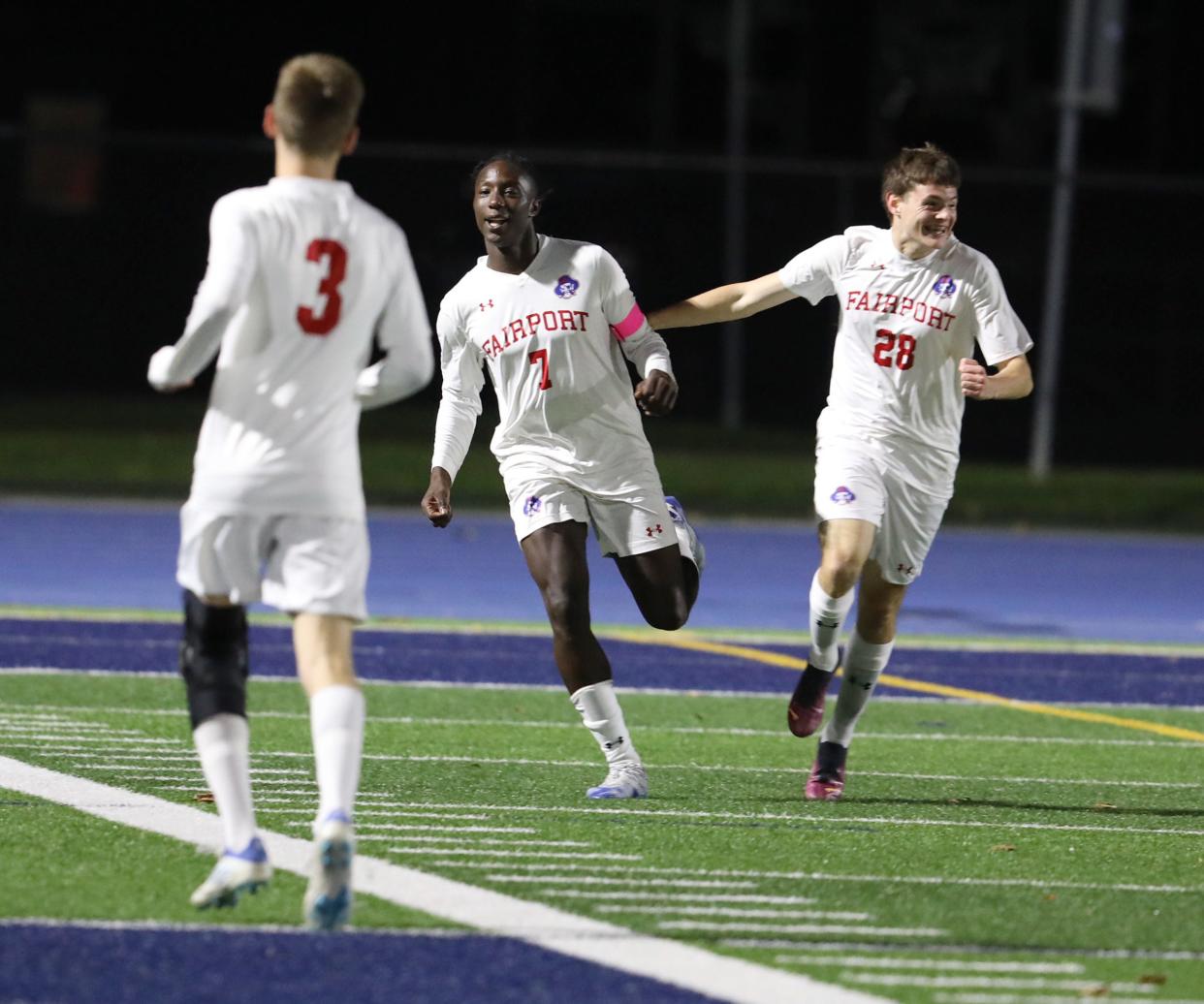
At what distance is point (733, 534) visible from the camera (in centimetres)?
2181

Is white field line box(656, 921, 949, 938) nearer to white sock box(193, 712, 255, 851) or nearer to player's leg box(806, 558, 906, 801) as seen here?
white sock box(193, 712, 255, 851)

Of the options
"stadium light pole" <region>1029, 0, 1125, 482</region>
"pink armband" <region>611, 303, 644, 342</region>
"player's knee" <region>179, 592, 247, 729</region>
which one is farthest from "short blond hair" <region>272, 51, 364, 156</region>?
"stadium light pole" <region>1029, 0, 1125, 482</region>

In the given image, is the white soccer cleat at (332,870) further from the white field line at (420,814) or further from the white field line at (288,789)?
the white field line at (288,789)

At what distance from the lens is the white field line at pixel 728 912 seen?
20.4ft

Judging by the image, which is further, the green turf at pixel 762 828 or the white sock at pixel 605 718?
Answer: the white sock at pixel 605 718

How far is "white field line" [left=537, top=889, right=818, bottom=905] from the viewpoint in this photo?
639 cm

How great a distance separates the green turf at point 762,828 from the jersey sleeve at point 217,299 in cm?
138

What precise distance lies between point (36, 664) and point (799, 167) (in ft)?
53.6

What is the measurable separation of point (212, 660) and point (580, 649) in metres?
2.57

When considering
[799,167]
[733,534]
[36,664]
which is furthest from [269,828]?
[799,167]

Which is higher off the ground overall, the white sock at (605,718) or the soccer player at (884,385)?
the soccer player at (884,385)

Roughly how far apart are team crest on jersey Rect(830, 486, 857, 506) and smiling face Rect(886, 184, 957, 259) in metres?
0.87

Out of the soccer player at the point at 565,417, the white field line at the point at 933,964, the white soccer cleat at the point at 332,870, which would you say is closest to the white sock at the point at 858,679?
the soccer player at the point at 565,417

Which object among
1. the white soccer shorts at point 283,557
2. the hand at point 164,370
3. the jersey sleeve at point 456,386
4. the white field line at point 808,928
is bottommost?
the white field line at point 808,928
